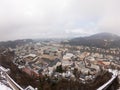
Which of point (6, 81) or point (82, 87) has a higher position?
point (6, 81)

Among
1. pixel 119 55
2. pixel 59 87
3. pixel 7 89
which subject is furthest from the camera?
pixel 119 55

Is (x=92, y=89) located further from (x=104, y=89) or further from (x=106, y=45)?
(x=106, y=45)

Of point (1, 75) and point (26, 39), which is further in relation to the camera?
point (26, 39)

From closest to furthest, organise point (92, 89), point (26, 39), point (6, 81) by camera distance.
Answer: point (6, 81), point (92, 89), point (26, 39)

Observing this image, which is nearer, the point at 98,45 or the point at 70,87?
the point at 70,87

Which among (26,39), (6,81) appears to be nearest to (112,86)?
(6,81)

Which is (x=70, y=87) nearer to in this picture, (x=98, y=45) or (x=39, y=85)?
(x=39, y=85)

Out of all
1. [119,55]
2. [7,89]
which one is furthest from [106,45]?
[7,89]

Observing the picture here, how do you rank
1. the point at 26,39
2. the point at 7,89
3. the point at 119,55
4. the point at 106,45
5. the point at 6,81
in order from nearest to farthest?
1. the point at 7,89
2. the point at 6,81
3. the point at 119,55
4. the point at 106,45
5. the point at 26,39

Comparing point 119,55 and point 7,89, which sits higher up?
point 7,89
